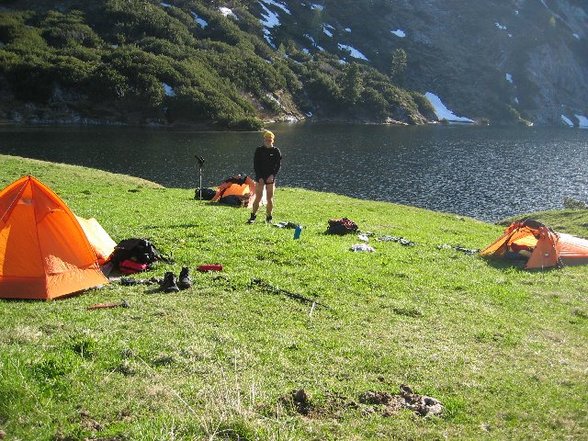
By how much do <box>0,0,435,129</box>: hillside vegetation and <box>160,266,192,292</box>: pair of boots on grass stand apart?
106069 mm

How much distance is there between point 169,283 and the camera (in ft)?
43.7

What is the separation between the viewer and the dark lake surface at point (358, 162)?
6356 centimetres

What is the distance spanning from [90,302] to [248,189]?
59.1 ft

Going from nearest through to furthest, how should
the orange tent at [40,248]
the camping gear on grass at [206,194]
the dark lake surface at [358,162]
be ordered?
the orange tent at [40,248]
the camping gear on grass at [206,194]
the dark lake surface at [358,162]

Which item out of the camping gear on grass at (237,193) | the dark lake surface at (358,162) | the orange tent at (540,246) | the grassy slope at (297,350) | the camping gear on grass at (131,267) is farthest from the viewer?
the dark lake surface at (358,162)

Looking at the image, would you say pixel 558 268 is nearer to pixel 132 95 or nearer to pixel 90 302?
pixel 90 302

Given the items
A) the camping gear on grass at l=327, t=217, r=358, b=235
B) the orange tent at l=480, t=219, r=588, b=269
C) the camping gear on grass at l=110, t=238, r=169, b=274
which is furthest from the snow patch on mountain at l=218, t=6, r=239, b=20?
the camping gear on grass at l=110, t=238, r=169, b=274

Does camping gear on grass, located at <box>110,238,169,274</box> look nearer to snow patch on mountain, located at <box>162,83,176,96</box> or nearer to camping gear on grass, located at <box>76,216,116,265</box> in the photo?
camping gear on grass, located at <box>76,216,116,265</box>

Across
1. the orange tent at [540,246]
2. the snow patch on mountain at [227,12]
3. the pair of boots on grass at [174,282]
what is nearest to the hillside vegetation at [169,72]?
the snow patch on mountain at [227,12]

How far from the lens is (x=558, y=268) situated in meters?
19.4

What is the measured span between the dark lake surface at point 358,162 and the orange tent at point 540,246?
119 ft

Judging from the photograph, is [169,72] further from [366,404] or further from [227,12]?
[366,404]

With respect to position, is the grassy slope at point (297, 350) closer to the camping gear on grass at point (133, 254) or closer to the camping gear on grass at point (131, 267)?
the camping gear on grass at point (131, 267)

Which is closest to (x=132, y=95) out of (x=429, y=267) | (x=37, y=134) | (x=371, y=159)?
(x=37, y=134)
